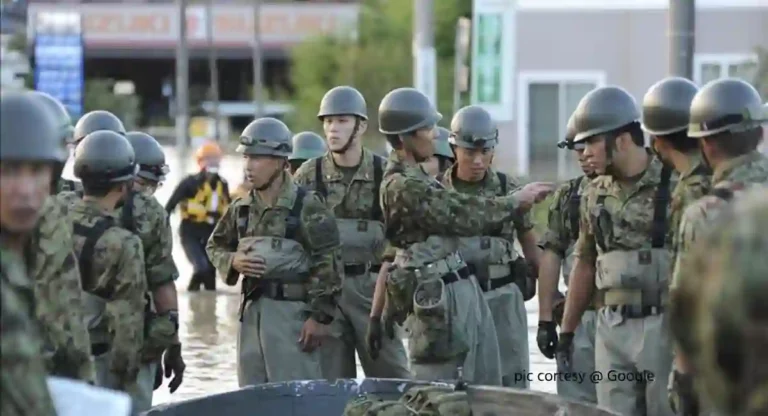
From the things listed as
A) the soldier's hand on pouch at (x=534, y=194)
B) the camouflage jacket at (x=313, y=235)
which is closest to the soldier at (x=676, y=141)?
the soldier's hand on pouch at (x=534, y=194)

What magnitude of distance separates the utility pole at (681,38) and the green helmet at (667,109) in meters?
5.26

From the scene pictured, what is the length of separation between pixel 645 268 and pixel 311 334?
2.13 metres

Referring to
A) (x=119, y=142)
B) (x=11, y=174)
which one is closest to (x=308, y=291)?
(x=119, y=142)

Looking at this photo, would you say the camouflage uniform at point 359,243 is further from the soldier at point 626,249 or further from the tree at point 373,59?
the tree at point 373,59

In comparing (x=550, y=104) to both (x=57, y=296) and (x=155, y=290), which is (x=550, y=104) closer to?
(x=155, y=290)

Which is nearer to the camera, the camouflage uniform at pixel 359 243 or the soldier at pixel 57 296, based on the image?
the soldier at pixel 57 296

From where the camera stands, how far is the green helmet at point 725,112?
18.9ft

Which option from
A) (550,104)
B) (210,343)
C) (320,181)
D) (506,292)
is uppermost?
(550,104)

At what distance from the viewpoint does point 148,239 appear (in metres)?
7.40

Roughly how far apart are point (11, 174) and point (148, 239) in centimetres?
321

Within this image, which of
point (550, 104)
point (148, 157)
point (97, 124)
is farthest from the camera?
point (550, 104)

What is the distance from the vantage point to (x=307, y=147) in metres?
10.1

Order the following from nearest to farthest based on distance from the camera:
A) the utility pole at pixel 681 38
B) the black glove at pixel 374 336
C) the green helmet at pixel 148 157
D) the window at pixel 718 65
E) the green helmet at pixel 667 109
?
the green helmet at pixel 667 109 → the green helmet at pixel 148 157 → the black glove at pixel 374 336 → the utility pole at pixel 681 38 → the window at pixel 718 65

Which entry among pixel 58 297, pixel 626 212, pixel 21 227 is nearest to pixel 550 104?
pixel 626 212
